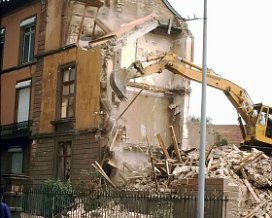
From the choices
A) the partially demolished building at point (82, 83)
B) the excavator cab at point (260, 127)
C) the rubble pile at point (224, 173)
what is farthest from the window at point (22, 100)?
the excavator cab at point (260, 127)

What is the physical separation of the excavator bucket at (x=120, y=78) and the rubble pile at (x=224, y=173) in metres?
3.09

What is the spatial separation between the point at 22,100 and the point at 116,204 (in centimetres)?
1384

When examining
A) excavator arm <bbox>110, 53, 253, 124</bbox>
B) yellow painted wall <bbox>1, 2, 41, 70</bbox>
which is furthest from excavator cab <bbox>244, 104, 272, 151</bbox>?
yellow painted wall <bbox>1, 2, 41, 70</bbox>

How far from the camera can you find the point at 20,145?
30.8m

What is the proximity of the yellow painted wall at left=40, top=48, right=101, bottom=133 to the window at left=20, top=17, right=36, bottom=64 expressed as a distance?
252 centimetres

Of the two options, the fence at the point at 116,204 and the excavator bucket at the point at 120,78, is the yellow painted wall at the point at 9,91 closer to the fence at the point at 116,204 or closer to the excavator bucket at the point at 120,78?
the excavator bucket at the point at 120,78

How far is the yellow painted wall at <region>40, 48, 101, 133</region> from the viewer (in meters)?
25.2

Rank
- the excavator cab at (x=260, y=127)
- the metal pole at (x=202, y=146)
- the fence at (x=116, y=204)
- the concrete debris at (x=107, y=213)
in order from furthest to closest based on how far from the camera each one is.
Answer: the excavator cab at (x=260, y=127)
the concrete debris at (x=107, y=213)
the fence at (x=116, y=204)
the metal pole at (x=202, y=146)

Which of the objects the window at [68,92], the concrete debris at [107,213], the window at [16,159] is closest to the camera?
the concrete debris at [107,213]

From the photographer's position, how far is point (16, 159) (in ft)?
103

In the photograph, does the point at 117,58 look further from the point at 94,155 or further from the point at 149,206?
the point at 149,206

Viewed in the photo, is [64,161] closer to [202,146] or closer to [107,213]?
[107,213]

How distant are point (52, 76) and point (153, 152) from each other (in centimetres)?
671

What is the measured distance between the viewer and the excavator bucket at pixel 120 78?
74.5 ft
